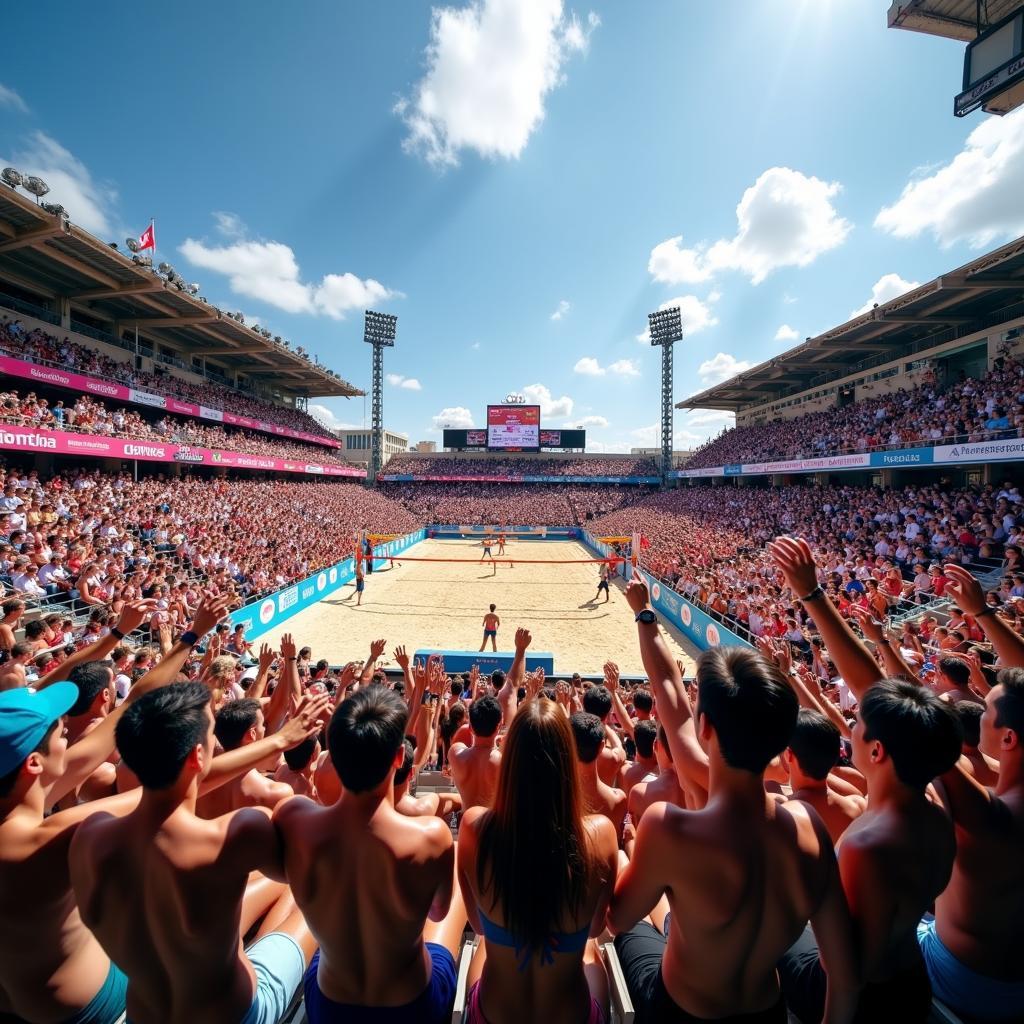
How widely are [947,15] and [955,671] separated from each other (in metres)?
22.7

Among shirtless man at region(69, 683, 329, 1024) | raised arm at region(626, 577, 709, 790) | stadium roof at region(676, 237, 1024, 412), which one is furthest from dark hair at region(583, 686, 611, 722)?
stadium roof at region(676, 237, 1024, 412)

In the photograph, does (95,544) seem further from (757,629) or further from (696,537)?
(696,537)

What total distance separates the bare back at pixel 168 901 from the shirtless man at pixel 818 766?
2.51 metres

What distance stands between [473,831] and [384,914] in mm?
463

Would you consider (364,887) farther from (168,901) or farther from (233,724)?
(233,724)

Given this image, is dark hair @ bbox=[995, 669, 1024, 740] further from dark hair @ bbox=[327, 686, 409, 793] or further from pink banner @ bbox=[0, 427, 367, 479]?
pink banner @ bbox=[0, 427, 367, 479]

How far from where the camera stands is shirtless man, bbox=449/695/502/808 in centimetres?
321

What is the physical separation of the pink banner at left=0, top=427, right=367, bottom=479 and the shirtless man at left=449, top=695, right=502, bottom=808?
1955 centimetres

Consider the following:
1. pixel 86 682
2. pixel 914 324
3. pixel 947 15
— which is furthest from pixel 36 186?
pixel 914 324

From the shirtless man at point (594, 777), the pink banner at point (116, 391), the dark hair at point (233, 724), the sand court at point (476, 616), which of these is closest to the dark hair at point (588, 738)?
the shirtless man at point (594, 777)

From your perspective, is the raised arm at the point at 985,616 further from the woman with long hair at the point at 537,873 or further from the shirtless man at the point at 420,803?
the shirtless man at the point at 420,803

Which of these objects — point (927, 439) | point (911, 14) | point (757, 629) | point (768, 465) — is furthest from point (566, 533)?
point (911, 14)

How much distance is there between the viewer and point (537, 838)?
151 cm

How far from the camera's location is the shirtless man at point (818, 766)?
2295 millimetres
